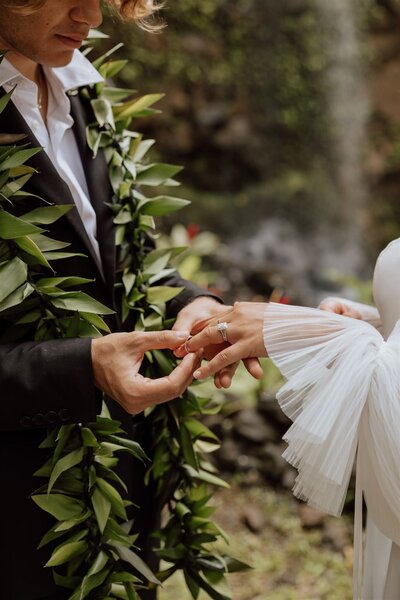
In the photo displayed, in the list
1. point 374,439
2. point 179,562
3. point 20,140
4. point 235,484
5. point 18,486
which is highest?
point 20,140

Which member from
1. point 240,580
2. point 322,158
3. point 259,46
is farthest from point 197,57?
point 240,580

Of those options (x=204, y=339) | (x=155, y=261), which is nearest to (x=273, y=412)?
(x=155, y=261)

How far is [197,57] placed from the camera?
9047 millimetres

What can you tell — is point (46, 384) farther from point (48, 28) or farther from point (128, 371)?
point (48, 28)

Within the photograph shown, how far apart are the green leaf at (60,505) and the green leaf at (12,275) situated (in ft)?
1.68

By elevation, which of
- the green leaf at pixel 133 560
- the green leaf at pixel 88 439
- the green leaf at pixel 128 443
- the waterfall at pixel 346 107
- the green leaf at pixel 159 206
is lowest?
the waterfall at pixel 346 107

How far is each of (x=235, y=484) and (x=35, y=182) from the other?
3.22 metres

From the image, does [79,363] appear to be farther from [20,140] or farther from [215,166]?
[215,166]

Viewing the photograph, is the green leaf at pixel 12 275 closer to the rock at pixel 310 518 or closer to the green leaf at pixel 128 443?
the green leaf at pixel 128 443

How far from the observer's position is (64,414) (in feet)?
6.22

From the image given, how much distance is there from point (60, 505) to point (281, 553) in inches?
101

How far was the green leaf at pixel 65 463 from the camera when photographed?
6.23 feet

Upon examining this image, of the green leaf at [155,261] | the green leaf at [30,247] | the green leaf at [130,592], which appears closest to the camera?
the green leaf at [30,247]

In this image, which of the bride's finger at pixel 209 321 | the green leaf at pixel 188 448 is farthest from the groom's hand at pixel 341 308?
the green leaf at pixel 188 448
